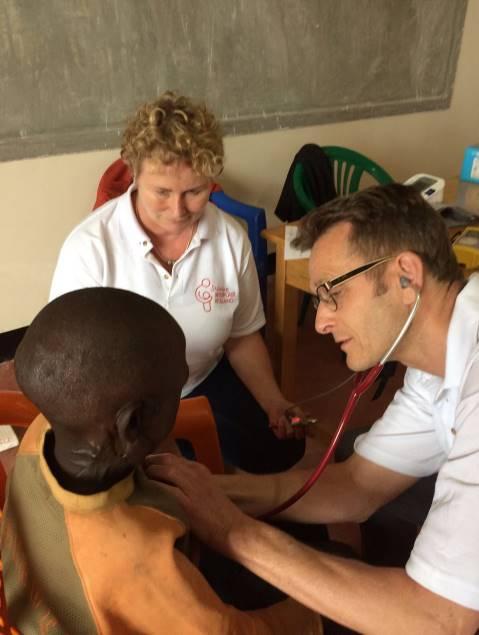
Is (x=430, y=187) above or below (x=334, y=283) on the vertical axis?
below

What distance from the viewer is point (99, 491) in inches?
26.9

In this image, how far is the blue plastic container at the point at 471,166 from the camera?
Result: 84.5 inches

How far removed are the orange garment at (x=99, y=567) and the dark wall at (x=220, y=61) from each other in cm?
176

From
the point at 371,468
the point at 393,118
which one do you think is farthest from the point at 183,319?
the point at 393,118

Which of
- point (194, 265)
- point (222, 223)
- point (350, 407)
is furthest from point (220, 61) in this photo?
point (350, 407)

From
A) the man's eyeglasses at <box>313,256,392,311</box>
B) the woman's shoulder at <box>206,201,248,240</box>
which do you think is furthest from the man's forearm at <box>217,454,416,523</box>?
the woman's shoulder at <box>206,201,248,240</box>

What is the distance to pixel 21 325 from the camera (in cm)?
248

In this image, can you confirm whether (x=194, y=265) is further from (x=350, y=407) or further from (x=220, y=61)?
Result: (x=220, y=61)

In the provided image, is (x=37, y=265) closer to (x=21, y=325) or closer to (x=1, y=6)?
(x=21, y=325)

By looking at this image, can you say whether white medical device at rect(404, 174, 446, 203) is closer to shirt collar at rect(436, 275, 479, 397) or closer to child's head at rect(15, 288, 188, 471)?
shirt collar at rect(436, 275, 479, 397)

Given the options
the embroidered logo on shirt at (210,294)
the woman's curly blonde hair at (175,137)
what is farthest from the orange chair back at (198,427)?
the woman's curly blonde hair at (175,137)

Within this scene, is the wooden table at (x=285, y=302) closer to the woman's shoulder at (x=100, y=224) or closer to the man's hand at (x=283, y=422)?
the man's hand at (x=283, y=422)

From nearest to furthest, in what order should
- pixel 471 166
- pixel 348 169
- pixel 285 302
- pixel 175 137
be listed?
pixel 175 137
pixel 285 302
pixel 471 166
pixel 348 169

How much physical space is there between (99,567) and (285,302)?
4.50 ft
